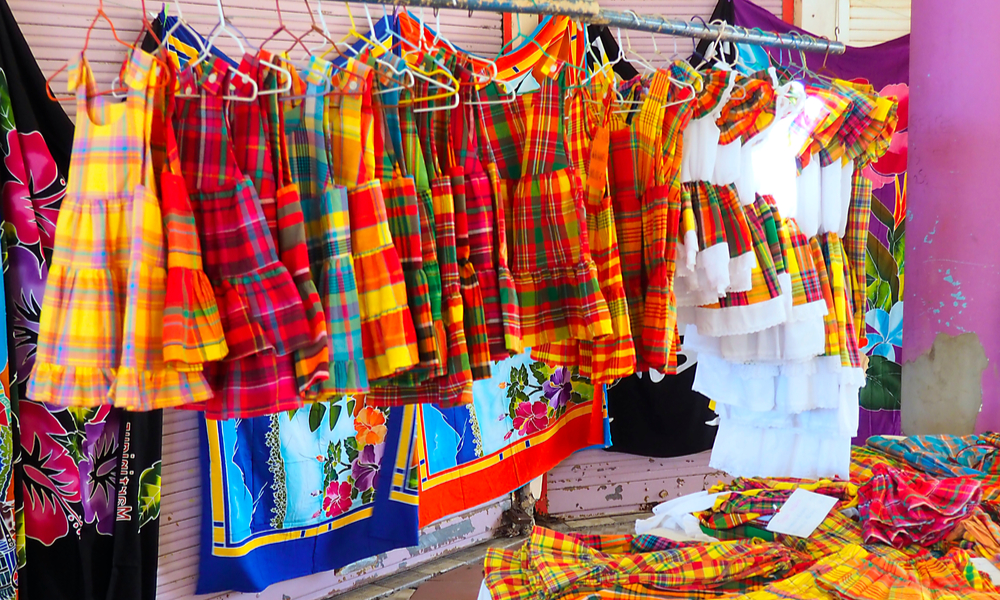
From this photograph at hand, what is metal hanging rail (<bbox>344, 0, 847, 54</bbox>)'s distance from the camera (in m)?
1.59

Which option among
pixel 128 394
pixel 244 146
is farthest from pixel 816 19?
pixel 128 394

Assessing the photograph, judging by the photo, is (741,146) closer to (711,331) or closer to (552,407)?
(711,331)

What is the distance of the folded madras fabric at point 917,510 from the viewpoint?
1.76 m

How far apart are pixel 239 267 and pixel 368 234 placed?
0.80ft

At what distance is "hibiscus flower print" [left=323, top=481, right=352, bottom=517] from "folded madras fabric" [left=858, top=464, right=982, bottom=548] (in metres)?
2.24

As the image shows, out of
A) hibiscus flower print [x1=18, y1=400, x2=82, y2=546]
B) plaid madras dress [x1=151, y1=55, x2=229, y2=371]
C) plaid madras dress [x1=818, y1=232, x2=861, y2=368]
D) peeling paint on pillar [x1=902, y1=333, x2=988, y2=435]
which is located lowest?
hibiscus flower print [x1=18, y1=400, x2=82, y2=546]

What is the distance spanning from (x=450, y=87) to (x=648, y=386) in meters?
2.93

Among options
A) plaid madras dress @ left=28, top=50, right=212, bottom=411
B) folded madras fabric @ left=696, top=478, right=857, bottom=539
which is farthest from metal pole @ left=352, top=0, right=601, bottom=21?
folded madras fabric @ left=696, top=478, right=857, bottom=539

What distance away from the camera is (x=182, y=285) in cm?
130

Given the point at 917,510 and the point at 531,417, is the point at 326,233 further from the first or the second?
the point at 531,417

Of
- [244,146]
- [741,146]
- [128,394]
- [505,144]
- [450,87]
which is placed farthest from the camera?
[741,146]

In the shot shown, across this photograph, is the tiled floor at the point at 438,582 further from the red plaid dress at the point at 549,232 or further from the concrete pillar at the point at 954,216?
the red plaid dress at the point at 549,232

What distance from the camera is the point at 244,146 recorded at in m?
1.42

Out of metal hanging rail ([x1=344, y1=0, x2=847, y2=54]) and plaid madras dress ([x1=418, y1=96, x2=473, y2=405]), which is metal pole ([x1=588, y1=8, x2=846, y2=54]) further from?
plaid madras dress ([x1=418, y1=96, x2=473, y2=405])
